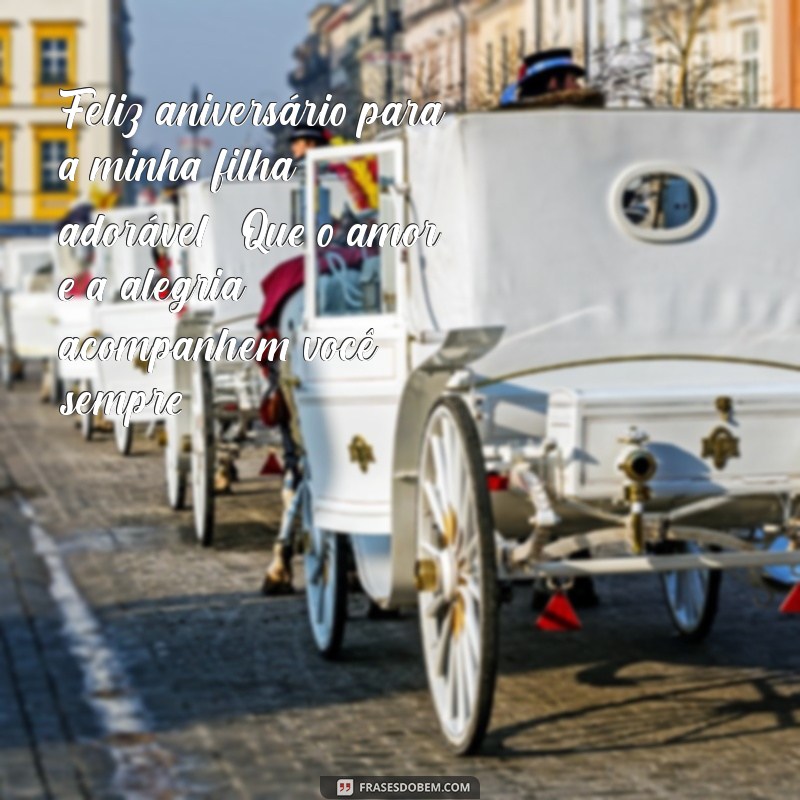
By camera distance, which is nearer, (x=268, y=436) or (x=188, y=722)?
(x=188, y=722)

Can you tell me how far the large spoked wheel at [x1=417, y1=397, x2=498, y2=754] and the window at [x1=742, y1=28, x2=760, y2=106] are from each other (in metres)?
27.3

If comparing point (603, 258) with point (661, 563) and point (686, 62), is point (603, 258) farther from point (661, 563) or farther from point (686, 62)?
point (686, 62)

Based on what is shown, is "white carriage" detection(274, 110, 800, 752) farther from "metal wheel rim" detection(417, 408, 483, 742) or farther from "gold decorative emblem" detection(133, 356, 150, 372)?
"gold decorative emblem" detection(133, 356, 150, 372)

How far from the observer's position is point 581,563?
7.52m

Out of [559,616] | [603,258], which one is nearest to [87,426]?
[603,258]

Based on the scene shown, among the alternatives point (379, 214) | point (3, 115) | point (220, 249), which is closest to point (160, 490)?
point (220, 249)

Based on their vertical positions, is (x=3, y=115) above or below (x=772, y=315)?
above

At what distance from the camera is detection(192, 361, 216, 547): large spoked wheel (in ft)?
45.2

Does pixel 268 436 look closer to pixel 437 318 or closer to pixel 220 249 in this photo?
pixel 220 249

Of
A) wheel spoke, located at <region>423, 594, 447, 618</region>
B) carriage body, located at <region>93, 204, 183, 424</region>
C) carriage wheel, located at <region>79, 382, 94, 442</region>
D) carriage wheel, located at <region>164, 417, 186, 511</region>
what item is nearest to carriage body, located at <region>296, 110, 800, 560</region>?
wheel spoke, located at <region>423, 594, 447, 618</region>

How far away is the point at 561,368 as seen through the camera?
8117 mm

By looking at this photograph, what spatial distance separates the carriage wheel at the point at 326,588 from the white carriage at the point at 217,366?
3640mm

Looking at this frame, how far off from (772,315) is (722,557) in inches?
44.7

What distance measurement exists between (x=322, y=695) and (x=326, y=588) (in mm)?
914
